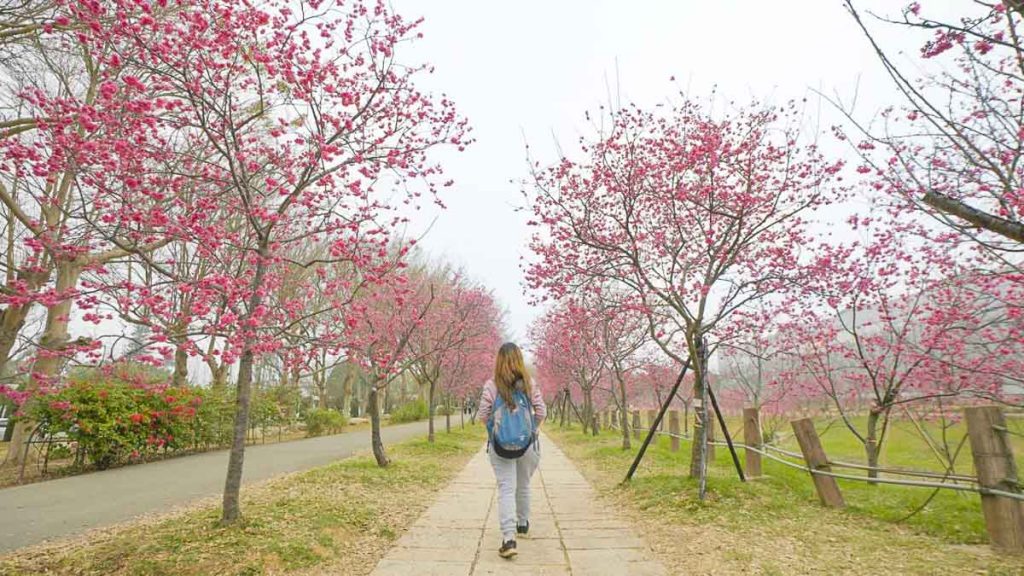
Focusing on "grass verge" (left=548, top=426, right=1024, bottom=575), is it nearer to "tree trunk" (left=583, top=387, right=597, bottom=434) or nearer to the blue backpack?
the blue backpack

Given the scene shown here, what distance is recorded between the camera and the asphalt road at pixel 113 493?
20.1 ft

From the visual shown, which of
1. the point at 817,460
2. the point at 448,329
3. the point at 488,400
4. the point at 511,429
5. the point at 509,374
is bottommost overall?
the point at 817,460

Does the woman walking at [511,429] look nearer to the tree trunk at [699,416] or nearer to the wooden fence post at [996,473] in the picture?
the tree trunk at [699,416]

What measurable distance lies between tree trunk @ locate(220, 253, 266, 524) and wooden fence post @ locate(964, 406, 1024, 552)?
21.3ft

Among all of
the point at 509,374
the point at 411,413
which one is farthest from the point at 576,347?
the point at 411,413

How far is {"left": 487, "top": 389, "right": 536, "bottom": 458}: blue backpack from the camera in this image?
191 inches

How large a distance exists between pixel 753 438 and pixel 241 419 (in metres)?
7.09

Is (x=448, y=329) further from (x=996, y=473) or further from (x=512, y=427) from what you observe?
(x=996, y=473)

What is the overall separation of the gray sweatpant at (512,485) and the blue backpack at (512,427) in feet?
0.42

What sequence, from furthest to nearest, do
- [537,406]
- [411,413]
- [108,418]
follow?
[411,413] → [108,418] → [537,406]

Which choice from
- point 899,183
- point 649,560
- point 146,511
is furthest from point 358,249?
point 899,183

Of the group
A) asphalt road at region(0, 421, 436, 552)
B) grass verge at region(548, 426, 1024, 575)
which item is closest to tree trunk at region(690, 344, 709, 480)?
grass verge at region(548, 426, 1024, 575)

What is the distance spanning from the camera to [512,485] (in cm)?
484

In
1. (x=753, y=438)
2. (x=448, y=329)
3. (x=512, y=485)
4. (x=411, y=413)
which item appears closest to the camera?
(x=512, y=485)
